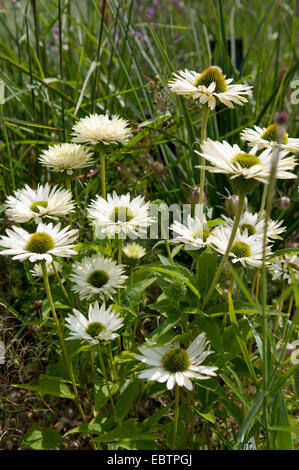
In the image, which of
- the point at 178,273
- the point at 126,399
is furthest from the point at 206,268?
the point at 126,399

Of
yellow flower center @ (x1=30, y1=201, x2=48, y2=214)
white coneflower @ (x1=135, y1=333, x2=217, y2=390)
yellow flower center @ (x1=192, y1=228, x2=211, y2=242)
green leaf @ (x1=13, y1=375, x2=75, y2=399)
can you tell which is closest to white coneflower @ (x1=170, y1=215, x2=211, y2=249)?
yellow flower center @ (x1=192, y1=228, x2=211, y2=242)

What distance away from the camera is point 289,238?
1.94m

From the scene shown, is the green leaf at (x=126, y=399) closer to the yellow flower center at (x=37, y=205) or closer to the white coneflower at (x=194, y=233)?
the white coneflower at (x=194, y=233)

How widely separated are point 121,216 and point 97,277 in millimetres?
148

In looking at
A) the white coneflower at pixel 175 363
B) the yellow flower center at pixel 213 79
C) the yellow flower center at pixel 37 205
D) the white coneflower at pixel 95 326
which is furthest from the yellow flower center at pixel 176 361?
the yellow flower center at pixel 213 79

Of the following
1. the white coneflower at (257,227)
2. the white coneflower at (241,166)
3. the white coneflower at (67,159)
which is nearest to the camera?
the white coneflower at (241,166)

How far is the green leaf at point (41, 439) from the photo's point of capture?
1034 millimetres

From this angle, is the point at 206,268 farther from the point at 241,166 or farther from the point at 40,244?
the point at 40,244

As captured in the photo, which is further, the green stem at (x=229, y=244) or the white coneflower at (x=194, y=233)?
the white coneflower at (x=194, y=233)

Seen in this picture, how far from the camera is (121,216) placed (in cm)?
107

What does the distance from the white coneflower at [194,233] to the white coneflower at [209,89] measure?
0.25m

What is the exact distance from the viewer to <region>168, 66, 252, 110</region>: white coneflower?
105 cm
